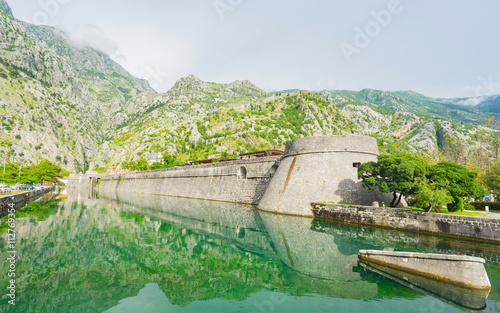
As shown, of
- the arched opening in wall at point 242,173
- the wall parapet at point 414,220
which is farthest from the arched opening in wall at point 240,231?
the arched opening in wall at point 242,173

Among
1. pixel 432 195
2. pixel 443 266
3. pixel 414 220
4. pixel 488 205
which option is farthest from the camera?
pixel 488 205

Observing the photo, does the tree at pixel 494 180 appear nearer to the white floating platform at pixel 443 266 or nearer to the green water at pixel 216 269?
the green water at pixel 216 269

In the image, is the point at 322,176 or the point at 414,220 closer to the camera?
the point at 414,220

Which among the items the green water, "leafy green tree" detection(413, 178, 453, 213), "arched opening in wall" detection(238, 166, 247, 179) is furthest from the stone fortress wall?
"leafy green tree" detection(413, 178, 453, 213)

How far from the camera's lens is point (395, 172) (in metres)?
21.5

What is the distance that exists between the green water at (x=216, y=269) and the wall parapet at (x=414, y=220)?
0.99 metres

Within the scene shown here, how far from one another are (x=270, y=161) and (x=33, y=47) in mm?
169650

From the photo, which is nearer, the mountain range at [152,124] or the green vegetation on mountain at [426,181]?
the green vegetation on mountain at [426,181]

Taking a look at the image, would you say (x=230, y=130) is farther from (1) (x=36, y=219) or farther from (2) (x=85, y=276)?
(2) (x=85, y=276)

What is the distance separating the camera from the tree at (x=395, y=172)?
818 inches

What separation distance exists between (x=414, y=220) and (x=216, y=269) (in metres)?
15.5

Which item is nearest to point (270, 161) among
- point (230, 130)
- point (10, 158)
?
point (230, 130)

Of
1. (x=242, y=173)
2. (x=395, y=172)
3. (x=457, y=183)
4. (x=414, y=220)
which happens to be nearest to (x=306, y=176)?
(x=395, y=172)

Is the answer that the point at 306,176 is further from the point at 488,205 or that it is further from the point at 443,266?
Result: the point at 488,205
